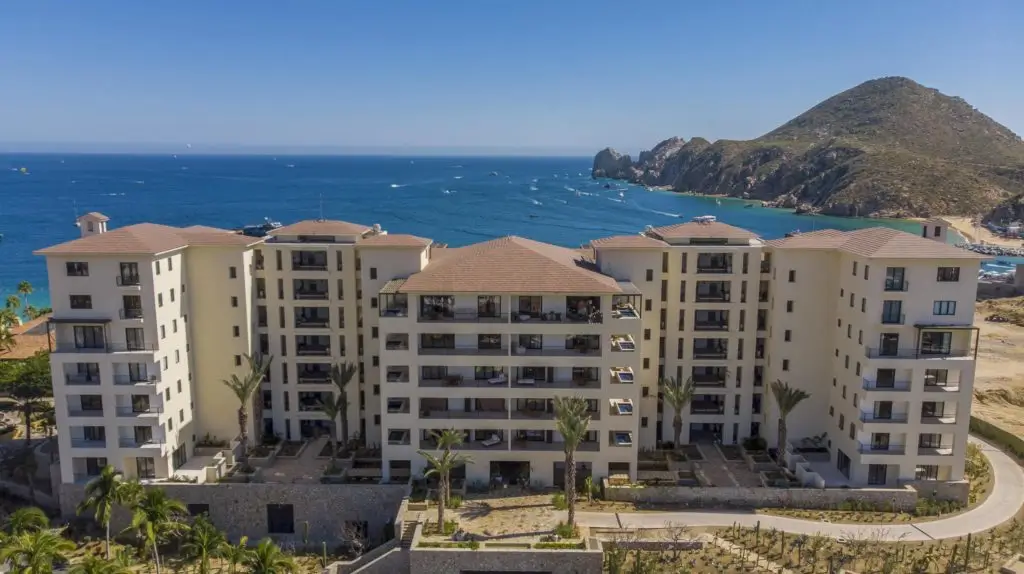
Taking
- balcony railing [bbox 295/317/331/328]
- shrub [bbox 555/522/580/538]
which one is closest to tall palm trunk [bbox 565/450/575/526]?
shrub [bbox 555/522/580/538]

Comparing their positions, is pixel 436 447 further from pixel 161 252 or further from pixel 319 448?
pixel 161 252

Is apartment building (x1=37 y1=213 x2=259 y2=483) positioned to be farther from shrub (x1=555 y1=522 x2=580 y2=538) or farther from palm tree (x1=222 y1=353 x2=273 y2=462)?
shrub (x1=555 y1=522 x2=580 y2=538)

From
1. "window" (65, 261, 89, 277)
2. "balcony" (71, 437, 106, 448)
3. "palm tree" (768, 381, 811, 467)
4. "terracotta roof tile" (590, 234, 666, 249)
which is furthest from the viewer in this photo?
"terracotta roof tile" (590, 234, 666, 249)

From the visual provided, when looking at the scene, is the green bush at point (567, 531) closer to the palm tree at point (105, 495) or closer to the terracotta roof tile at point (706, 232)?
the terracotta roof tile at point (706, 232)

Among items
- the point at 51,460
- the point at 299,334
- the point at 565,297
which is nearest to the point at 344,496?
the point at 299,334

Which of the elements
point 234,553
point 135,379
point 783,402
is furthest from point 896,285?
point 135,379

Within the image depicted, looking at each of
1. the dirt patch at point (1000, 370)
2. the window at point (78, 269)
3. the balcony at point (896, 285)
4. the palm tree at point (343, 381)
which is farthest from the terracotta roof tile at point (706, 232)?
the window at point (78, 269)
